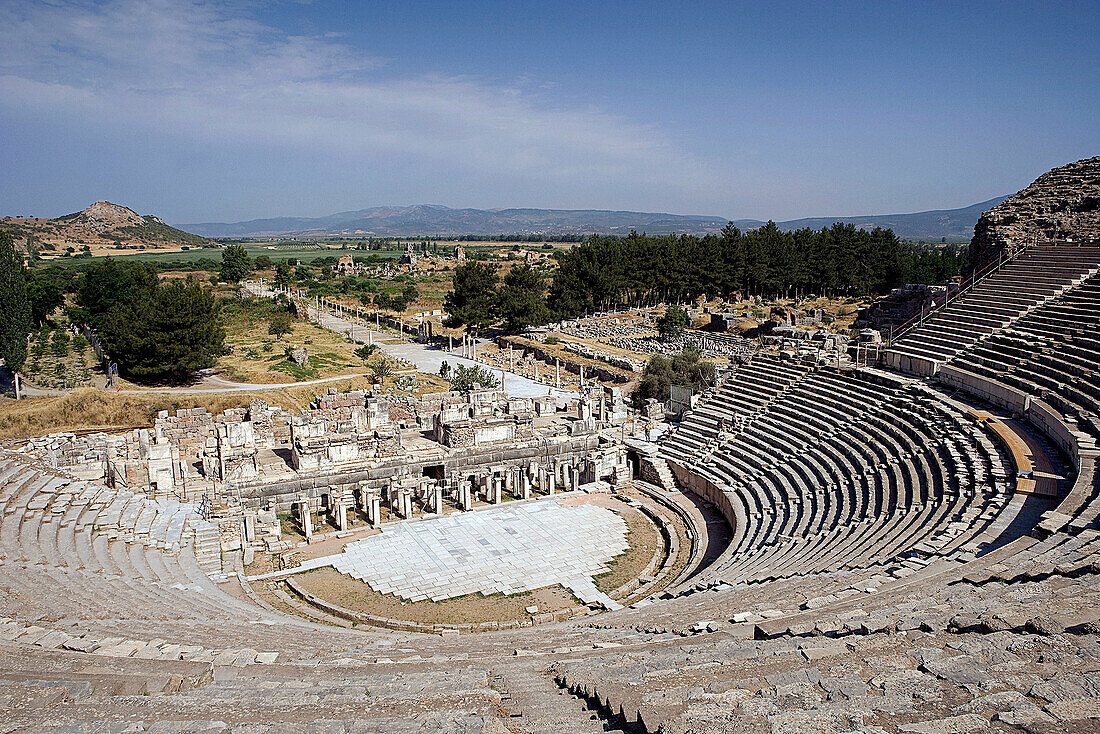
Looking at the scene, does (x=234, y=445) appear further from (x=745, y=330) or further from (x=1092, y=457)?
(x=745, y=330)

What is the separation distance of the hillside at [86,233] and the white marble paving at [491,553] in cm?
14430

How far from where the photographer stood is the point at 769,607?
41.8 feet

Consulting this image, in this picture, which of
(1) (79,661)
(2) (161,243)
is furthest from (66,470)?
Answer: (2) (161,243)

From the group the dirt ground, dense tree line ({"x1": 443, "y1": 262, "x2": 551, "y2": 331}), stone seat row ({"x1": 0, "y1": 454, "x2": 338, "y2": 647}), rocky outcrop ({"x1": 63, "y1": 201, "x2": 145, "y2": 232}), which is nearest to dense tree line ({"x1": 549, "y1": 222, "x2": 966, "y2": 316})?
dense tree line ({"x1": 443, "y1": 262, "x2": 551, "y2": 331})

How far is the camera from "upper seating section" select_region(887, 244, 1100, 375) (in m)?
26.9

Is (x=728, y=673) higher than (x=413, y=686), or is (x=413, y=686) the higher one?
(x=728, y=673)

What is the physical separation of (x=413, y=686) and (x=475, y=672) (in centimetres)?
97

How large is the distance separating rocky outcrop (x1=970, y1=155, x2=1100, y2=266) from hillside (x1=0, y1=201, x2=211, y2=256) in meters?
151

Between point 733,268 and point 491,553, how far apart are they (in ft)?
173

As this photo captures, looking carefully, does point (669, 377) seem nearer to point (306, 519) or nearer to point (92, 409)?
point (306, 519)

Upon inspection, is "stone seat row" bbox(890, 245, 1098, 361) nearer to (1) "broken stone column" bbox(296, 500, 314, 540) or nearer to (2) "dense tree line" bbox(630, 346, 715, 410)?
(2) "dense tree line" bbox(630, 346, 715, 410)

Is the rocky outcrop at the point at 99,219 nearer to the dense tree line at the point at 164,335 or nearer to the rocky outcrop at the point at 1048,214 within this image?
the dense tree line at the point at 164,335

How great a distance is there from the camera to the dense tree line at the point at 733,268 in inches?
2613

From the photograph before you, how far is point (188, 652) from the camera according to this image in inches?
445
